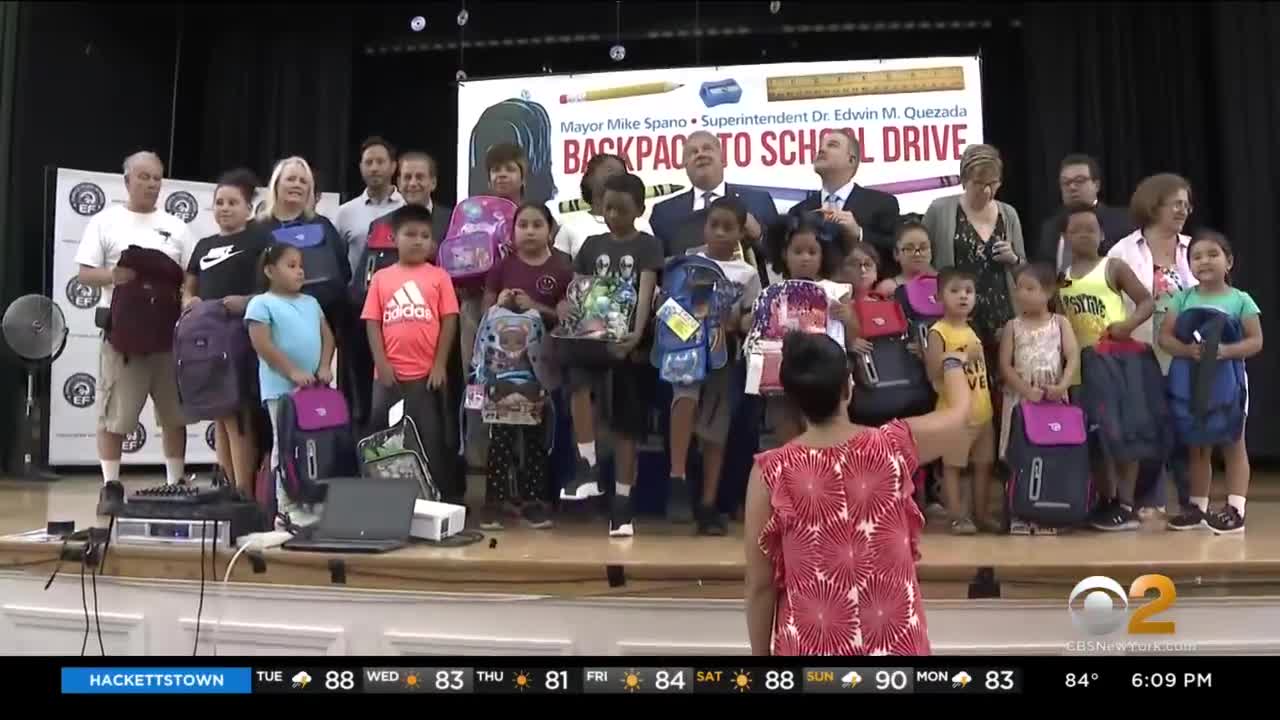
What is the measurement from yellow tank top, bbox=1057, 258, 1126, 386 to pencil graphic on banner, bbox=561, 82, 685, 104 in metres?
2.82

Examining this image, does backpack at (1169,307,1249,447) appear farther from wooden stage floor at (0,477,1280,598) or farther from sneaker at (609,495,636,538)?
sneaker at (609,495,636,538)

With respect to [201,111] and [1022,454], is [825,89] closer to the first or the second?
[1022,454]

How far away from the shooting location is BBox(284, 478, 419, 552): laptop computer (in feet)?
9.12

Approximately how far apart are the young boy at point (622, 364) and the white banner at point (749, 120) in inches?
89.2

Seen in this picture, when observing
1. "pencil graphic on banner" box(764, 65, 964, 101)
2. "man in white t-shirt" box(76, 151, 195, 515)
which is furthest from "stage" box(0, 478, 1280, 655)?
"pencil graphic on banner" box(764, 65, 964, 101)

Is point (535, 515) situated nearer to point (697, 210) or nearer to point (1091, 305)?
point (697, 210)

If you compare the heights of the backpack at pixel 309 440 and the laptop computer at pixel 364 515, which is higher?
the backpack at pixel 309 440

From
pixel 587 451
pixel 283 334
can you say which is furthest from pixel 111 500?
pixel 587 451

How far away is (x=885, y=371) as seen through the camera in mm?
3316

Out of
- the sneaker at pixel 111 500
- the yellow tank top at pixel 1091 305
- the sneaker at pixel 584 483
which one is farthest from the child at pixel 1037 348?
the sneaker at pixel 111 500

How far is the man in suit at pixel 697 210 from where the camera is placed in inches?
143

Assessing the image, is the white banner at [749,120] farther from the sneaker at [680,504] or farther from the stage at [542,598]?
the stage at [542,598]

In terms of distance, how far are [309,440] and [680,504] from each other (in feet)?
4.07

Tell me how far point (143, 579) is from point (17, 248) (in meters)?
3.88
